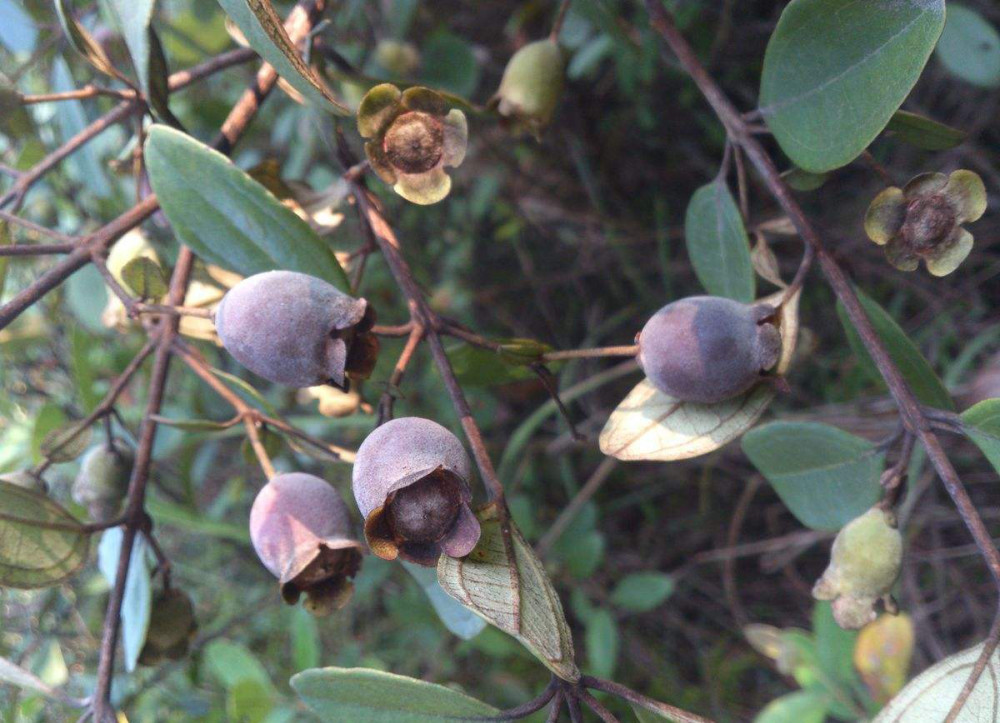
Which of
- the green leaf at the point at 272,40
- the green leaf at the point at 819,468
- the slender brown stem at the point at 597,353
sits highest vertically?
the green leaf at the point at 272,40

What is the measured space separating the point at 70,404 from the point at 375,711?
53.1 inches

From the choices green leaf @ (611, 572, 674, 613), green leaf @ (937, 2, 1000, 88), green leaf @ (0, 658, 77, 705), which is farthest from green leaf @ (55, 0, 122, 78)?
green leaf @ (611, 572, 674, 613)

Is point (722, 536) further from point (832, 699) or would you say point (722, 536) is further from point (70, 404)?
point (70, 404)

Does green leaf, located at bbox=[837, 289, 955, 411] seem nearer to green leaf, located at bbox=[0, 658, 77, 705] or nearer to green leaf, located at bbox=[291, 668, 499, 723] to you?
green leaf, located at bbox=[291, 668, 499, 723]

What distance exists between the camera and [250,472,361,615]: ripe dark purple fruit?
683 mm

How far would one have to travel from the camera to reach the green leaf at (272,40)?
592mm

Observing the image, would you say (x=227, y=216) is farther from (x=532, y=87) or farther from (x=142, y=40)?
(x=532, y=87)

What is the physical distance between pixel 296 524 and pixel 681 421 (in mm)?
334

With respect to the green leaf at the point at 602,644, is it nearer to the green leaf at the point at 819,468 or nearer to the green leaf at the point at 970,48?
the green leaf at the point at 819,468

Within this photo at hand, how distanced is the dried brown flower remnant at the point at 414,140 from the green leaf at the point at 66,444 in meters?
0.43

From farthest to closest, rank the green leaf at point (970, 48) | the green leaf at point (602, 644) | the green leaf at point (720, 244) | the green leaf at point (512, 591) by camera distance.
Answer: the green leaf at point (602, 644) < the green leaf at point (970, 48) < the green leaf at point (720, 244) < the green leaf at point (512, 591)

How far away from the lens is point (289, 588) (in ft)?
2.29

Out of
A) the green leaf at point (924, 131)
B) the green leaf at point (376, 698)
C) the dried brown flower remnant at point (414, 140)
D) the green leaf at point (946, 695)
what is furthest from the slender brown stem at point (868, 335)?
the green leaf at point (376, 698)

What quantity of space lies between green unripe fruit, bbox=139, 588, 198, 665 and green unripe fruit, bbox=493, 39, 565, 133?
682 millimetres
